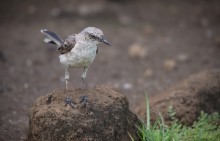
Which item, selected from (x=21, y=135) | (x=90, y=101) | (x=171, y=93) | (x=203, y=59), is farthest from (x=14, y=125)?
(x=203, y=59)

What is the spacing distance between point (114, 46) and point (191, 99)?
186 inches

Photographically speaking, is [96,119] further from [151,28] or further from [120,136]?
[151,28]

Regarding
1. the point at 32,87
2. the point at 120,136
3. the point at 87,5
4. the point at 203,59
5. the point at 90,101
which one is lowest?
A: the point at 120,136

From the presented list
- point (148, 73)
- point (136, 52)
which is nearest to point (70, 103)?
point (148, 73)

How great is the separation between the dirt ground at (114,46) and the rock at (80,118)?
1251 millimetres

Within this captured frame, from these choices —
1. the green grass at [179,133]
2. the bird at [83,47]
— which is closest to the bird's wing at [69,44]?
the bird at [83,47]

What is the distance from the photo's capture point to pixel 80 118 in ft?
16.1

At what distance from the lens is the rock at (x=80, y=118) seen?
16.0 ft

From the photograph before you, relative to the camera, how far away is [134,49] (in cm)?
1023

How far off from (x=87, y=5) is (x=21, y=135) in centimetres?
721

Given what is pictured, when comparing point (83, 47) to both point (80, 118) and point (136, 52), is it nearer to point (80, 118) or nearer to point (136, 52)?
point (80, 118)

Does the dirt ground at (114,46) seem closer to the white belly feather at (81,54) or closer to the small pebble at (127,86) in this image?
the small pebble at (127,86)

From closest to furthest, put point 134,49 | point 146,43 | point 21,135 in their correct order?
point 21,135, point 134,49, point 146,43

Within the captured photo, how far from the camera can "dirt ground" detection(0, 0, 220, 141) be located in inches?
337
